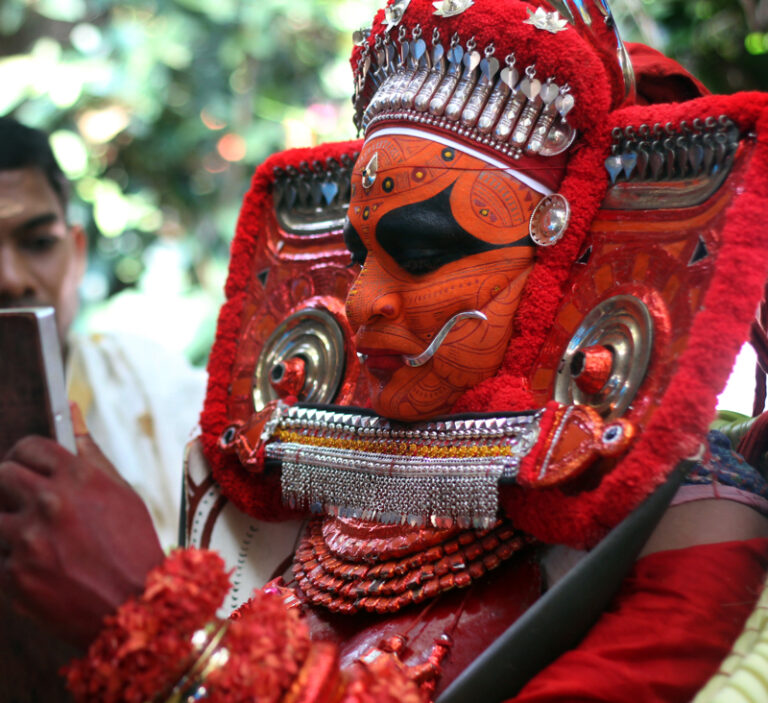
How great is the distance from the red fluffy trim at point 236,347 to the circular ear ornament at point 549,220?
549mm

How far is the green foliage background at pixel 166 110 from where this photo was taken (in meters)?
4.81

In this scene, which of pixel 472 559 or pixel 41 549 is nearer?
pixel 41 549

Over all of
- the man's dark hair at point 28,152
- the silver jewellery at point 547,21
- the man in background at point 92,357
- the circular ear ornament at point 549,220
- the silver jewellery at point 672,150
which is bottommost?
the man in background at point 92,357

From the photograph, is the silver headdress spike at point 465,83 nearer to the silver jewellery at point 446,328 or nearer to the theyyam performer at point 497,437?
the theyyam performer at point 497,437

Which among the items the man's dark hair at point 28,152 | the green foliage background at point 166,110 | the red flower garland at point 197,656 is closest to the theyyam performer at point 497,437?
the red flower garland at point 197,656

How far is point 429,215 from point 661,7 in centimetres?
261

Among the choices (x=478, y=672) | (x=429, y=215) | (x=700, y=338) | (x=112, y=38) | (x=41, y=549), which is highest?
(x=112, y=38)

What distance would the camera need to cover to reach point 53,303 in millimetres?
2803

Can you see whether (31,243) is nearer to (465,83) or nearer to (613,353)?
(465,83)

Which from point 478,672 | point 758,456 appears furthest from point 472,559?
point 758,456

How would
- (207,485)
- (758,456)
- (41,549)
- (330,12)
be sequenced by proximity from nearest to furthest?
(41,549) → (758,456) → (207,485) → (330,12)

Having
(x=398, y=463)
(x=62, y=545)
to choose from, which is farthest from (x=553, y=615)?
(x=62, y=545)

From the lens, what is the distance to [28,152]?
277 centimetres

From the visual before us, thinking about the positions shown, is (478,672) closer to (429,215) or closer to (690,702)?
(690,702)
